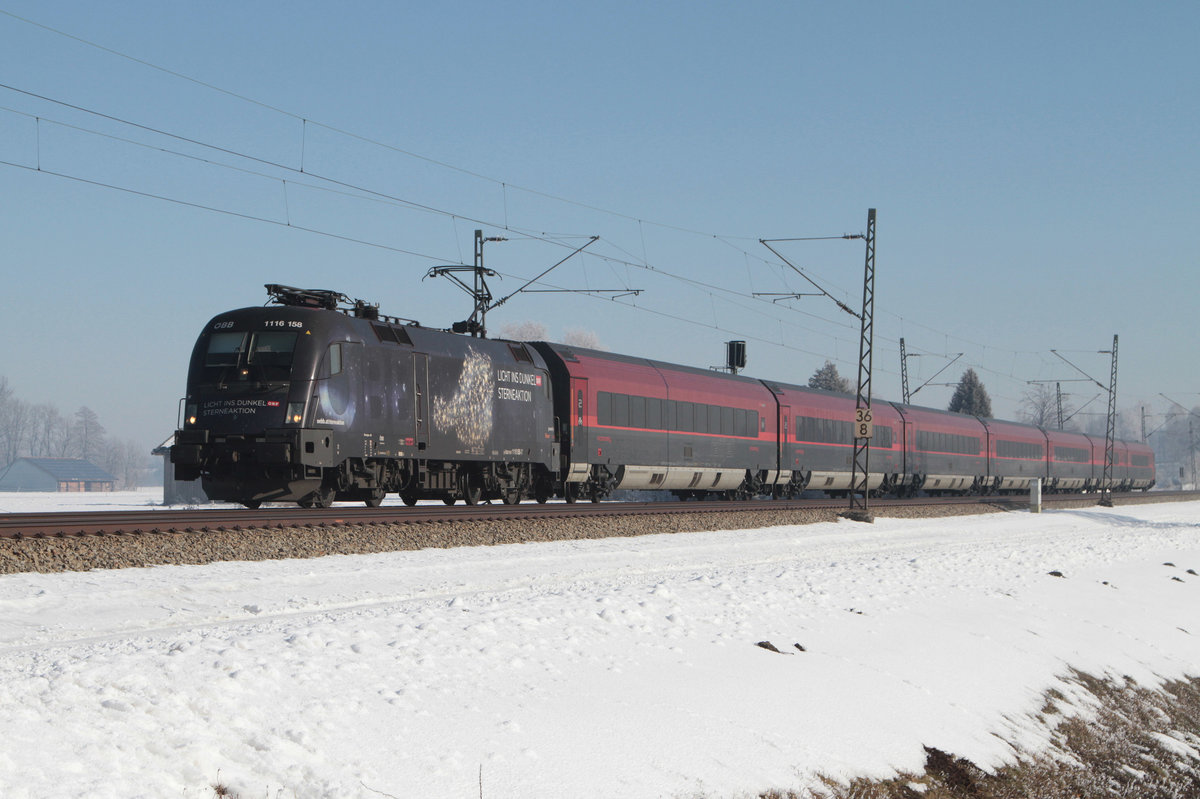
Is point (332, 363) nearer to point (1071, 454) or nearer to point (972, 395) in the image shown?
point (1071, 454)

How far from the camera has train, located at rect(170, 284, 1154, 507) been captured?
64.5ft

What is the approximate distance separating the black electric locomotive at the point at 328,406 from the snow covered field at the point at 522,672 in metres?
3.93

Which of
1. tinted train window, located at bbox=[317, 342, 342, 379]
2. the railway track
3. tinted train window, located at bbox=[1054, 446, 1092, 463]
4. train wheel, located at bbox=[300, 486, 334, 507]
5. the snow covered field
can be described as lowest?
the snow covered field

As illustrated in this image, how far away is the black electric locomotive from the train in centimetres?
3

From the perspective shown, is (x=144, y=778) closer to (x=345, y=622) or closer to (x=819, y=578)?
(x=345, y=622)

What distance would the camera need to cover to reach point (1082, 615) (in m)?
15.0

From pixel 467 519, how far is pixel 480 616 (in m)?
10.4

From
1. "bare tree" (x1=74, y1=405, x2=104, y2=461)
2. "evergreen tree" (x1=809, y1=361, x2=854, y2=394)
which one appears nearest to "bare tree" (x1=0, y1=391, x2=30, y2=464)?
"bare tree" (x1=74, y1=405, x2=104, y2=461)

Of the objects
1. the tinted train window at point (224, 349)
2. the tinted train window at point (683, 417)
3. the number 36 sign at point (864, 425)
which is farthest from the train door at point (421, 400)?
the number 36 sign at point (864, 425)

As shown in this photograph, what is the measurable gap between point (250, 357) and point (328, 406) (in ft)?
5.54

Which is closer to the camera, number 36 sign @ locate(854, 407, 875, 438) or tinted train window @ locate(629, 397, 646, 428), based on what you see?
tinted train window @ locate(629, 397, 646, 428)

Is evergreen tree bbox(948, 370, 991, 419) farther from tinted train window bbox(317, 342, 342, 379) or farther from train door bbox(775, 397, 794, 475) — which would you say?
tinted train window bbox(317, 342, 342, 379)

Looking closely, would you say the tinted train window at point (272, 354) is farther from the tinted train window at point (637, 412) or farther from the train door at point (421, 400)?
the tinted train window at point (637, 412)

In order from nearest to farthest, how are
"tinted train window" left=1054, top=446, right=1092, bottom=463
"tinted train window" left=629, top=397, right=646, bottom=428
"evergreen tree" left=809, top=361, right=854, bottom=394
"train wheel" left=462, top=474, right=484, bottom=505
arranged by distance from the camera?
"train wheel" left=462, top=474, right=484, bottom=505, "tinted train window" left=629, top=397, right=646, bottom=428, "tinted train window" left=1054, top=446, right=1092, bottom=463, "evergreen tree" left=809, top=361, right=854, bottom=394
